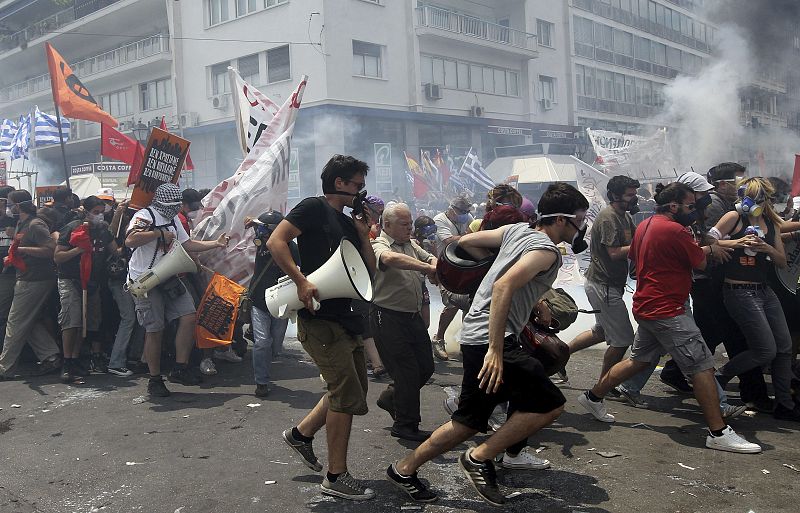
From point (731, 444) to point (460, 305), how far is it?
2.19 meters

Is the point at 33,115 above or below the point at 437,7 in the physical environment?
below

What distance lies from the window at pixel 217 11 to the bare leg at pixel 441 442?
85.4ft

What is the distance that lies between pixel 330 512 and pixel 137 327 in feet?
14.6

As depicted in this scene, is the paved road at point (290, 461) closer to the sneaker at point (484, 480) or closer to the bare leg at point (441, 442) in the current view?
the sneaker at point (484, 480)

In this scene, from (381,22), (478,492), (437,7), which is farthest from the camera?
(437,7)

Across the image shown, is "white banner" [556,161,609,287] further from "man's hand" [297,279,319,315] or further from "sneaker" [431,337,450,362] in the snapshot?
"man's hand" [297,279,319,315]

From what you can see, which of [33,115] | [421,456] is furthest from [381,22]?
[421,456]

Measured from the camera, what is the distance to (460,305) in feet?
19.0

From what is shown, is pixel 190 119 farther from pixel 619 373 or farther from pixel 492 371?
pixel 492 371

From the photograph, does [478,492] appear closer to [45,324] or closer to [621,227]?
[621,227]

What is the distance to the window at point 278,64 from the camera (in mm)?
24859

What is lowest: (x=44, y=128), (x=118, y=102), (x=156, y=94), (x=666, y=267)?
(x=666, y=267)

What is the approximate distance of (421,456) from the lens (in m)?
3.63

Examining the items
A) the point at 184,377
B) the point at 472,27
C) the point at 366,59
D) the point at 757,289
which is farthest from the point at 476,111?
the point at 757,289
